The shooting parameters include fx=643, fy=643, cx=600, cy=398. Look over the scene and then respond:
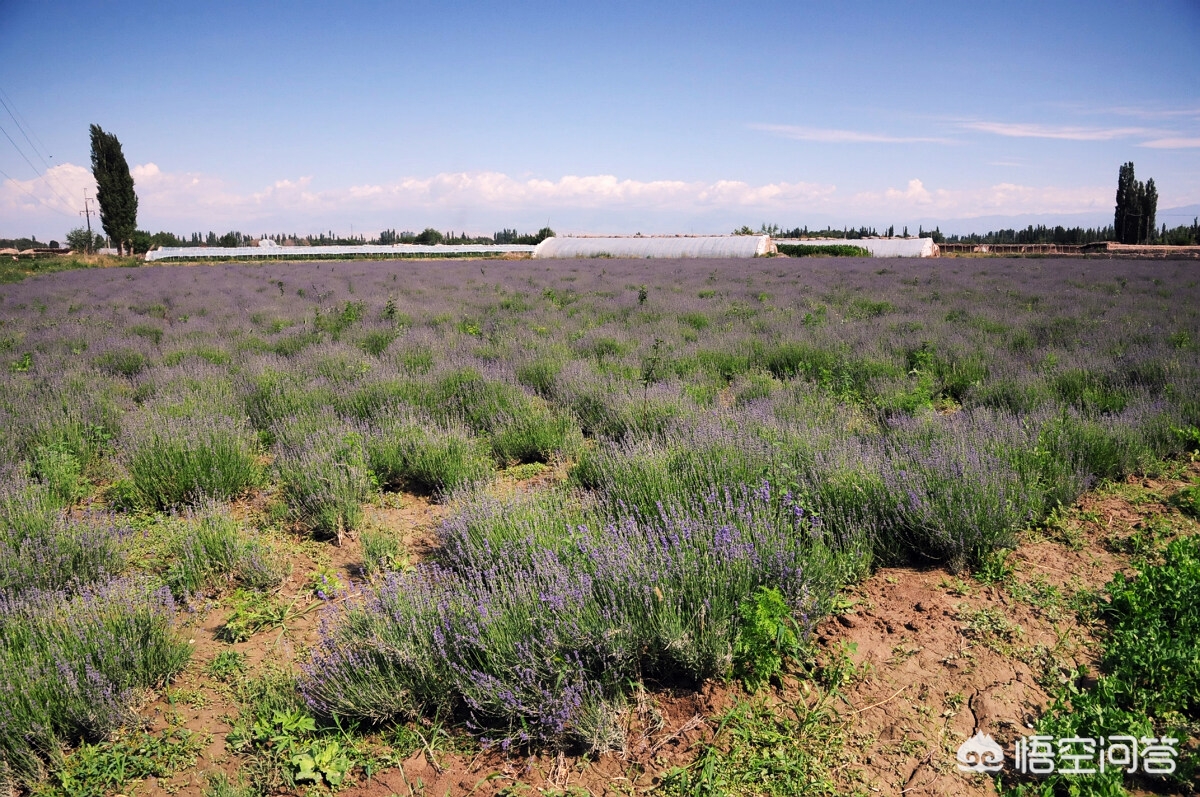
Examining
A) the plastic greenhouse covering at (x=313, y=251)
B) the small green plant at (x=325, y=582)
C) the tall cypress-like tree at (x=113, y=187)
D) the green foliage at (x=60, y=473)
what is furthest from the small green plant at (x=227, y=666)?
the tall cypress-like tree at (x=113, y=187)

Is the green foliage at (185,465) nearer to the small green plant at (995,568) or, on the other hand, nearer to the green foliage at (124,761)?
the green foliage at (124,761)

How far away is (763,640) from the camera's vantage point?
2.88m

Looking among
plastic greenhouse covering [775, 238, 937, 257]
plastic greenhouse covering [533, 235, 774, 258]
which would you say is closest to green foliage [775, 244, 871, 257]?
plastic greenhouse covering [775, 238, 937, 257]

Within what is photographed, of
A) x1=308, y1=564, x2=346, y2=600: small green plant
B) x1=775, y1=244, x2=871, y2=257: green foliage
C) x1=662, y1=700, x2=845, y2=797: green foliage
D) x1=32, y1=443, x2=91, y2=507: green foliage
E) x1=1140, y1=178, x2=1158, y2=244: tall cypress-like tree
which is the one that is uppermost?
x1=1140, y1=178, x2=1158, y2=244: tall cypress-like tree

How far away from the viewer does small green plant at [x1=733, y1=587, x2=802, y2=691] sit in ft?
9.32

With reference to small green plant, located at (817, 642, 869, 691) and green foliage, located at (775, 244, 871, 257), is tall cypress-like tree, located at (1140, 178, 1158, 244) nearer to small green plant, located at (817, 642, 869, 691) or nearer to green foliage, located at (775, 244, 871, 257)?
green foliage, located at (775, 244, 871, 257)

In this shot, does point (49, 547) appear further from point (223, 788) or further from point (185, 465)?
point (223, 788)

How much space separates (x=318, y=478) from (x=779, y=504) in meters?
3.33

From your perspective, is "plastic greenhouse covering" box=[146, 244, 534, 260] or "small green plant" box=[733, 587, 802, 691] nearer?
"small green plant" box=[733, 587, 802, 691]

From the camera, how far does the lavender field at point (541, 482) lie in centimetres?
285

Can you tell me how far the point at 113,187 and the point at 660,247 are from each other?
4566 centimetres

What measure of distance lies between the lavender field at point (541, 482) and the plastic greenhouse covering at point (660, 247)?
3721 centimetres

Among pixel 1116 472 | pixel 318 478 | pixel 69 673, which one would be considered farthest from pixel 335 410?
pixel 1116 472

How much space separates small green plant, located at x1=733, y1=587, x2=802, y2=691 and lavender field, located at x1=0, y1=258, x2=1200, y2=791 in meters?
0.03
